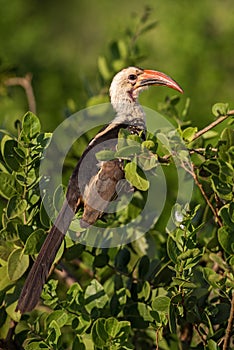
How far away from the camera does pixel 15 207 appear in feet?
7.63

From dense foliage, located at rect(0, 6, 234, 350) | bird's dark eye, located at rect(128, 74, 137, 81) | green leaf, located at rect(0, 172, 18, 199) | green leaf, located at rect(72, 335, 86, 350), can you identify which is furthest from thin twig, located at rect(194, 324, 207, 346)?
bird's dark eye, located at rect(128, 74, 137, 81)

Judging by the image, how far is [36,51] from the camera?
7727 millimetres

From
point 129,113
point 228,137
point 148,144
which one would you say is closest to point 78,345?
point 148,144

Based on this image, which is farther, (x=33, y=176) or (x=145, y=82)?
(x=145, y=82)

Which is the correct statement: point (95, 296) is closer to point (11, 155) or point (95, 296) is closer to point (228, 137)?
point (11, 155)

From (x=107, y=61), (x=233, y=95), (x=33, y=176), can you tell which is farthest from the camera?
(x=233, y=95)

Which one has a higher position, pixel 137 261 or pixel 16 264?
pixel 16 264

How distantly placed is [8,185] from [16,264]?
234 millimetres

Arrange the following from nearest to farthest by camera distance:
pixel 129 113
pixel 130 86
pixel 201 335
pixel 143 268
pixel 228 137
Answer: pixel 228 137 < pixel 201 335 < pixel 143 268 < pixel 129 113 < pixel 130 86

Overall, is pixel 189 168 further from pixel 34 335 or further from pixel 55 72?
pixel 55 72

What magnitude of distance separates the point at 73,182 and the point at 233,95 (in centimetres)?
448

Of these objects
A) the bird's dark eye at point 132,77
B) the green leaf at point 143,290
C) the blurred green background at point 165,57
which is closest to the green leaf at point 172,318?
the green leaf at point 143,290

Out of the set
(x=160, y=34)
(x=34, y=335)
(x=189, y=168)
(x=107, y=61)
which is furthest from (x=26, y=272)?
Result: (x=160, y=34)

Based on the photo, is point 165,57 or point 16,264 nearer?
point 16,264
